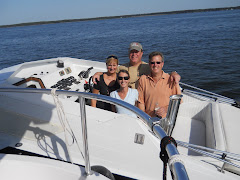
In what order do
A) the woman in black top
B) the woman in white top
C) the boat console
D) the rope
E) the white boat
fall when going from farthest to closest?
1. the boat console
2. the woman in black top
3. the woman in white top
4. the white boat
5. the rope

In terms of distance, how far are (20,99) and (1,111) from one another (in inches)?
13.1

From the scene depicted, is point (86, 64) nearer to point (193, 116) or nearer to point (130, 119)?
point (193, 116)

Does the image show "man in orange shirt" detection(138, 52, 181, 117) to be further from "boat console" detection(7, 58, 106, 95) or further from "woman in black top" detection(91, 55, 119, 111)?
"boat console" detection(7, 58, 106, 95)

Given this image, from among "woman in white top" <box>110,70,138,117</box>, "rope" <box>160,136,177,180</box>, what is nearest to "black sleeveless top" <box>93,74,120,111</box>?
"woman in white top" <box>110,70,138,117</box>

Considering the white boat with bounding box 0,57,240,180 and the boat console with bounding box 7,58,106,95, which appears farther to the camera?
the boat console with bounding box 7,58,106,95

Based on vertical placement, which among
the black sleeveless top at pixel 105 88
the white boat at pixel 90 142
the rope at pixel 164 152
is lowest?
the white boat at pixel 90 142

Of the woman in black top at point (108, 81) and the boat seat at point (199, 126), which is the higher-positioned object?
the woman in black top at point (108, 81)

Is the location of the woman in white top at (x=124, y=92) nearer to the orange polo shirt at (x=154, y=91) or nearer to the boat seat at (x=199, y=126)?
the orange polo shirt at (x=154, y=91)

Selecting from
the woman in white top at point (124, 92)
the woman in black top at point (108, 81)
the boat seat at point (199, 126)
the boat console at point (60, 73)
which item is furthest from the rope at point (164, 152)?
the boat console at point (60, 73)

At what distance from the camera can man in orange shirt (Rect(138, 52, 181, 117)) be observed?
2.68 meters

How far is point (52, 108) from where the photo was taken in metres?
2.50

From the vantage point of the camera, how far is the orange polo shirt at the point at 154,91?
2.68 meters

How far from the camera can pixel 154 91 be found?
2.69m

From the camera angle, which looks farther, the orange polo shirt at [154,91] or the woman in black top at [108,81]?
the woman in black top at [108,81]
